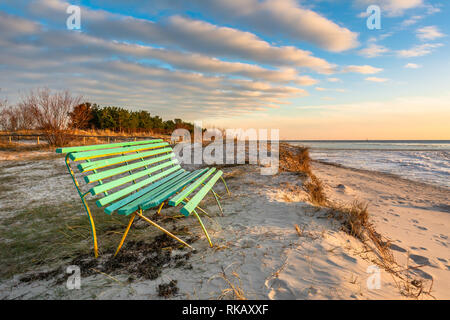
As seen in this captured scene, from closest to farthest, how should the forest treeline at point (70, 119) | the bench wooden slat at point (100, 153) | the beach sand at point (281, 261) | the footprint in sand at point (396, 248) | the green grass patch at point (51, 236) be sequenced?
the beach sand at point (281, 261), the bench wooden slat at point (100, 153), the green grass patch at point (51, 236), the footprint in sand at point (396, 248), the forest treeline at point (70, 119)

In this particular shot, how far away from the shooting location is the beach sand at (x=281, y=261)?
1938 millimetres

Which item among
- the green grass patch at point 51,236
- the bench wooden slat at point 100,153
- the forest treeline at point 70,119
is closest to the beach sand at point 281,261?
the green grass patch at point 51,236

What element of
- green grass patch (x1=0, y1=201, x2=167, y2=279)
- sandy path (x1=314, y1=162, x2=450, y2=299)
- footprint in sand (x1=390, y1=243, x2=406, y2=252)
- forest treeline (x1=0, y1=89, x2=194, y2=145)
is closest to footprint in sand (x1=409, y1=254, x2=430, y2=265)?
sandy path (x1=314, y1=162, x2=450, y2=299)

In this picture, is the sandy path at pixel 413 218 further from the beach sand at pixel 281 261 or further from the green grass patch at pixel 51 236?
the green grass patch at pixel 51 236

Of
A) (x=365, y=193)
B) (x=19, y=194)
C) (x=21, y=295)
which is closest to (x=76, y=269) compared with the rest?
(x=21, y=295)

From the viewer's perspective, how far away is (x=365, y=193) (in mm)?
6949

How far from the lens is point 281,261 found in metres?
2.29

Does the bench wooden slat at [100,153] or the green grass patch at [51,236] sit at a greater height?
the bench wooden slat at [100,153]

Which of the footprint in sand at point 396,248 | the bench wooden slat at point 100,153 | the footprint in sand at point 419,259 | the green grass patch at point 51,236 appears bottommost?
the footprint in sand at point 419,259

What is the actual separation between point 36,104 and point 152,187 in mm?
15827

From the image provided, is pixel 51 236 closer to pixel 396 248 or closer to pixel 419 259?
pixel 396 248
